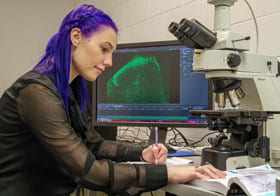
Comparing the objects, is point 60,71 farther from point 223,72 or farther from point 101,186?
point 223,72

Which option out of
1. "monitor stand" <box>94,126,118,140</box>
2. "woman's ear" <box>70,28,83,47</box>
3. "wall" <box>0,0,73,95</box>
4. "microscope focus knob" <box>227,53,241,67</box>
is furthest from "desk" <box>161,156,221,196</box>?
"wall" <box>0,0,73,95</box>

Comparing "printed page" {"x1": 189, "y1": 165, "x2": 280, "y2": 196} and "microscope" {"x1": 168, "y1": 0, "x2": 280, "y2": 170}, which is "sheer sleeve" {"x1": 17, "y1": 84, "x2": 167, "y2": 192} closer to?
"printed page" {"x1": 189, "y1": 165, "x2": 280, "y2": 196}

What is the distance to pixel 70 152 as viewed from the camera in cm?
100

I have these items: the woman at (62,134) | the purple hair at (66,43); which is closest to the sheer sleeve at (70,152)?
the woman at (62,134)

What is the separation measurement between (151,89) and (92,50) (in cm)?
59

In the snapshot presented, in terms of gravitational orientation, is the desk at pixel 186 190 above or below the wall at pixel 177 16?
below

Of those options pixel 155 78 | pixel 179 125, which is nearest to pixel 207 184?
pixel 179 125

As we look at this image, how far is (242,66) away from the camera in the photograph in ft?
3.90

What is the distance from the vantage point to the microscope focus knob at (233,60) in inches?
44.7

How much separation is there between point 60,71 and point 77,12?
0.22 metres

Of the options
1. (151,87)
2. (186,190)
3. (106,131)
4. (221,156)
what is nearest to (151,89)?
(151,87)

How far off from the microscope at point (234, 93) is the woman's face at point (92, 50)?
0.73ft

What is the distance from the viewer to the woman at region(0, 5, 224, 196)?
1.01m

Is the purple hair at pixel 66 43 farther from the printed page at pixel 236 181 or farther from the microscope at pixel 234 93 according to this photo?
the printed page at pixel 236 181
